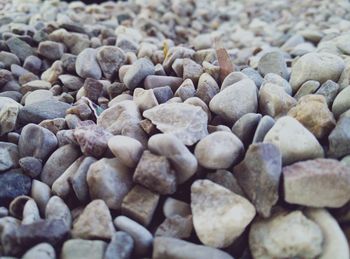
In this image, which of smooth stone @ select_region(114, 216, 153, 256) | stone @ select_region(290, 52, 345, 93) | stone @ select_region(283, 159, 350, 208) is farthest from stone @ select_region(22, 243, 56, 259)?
stone @ select_region(290, 52, 345, 93)

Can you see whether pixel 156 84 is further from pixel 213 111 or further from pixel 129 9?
pixel 129 9

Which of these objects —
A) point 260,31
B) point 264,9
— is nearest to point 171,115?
point 260,31

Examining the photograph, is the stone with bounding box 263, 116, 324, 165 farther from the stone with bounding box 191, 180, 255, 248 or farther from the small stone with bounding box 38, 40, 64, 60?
the small stone with bounding box 38, 40, 64, 60

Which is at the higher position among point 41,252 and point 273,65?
point 273,65

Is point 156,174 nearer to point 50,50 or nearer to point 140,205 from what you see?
point 140,205

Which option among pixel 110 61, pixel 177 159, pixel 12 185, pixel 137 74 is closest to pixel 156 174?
pixel 177 159

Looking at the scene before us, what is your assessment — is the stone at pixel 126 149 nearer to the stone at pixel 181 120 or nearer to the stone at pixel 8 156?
the stone at pixel 181 120

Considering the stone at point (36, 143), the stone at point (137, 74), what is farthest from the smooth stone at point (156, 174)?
the stone at point (137, 74)
